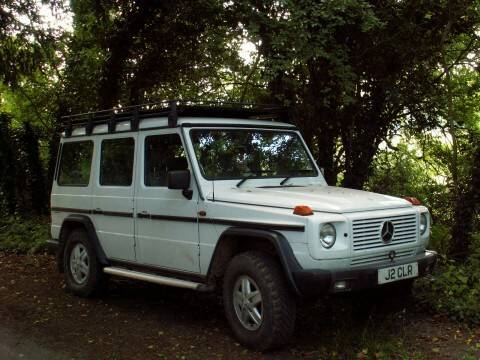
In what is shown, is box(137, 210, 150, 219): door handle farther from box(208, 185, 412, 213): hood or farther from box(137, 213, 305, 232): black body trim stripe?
box(208, 185, 412, 213): hood

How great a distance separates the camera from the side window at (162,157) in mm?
5887

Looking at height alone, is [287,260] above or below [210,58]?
below

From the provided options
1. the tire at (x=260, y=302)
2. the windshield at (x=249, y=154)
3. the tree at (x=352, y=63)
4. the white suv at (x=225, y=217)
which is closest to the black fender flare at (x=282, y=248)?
the white suv at (x=225, y=217)

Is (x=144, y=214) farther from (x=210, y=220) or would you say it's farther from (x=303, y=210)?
(x=303, y=210)

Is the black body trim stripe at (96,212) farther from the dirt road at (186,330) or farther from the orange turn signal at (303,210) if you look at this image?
the orange turn signal at (303,210)

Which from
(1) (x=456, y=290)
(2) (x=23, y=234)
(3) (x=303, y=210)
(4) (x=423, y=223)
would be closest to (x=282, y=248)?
(3) (x=303, y=210)

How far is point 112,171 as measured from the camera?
682 centimetres

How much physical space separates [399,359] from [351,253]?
0.97 m

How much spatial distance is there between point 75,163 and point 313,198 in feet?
12.3

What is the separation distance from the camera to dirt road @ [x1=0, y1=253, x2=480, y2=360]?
5.00 m

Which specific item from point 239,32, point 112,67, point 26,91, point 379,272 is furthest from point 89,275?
point 26,91

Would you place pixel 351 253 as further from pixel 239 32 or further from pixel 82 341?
pixel 239 32

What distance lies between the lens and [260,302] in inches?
194

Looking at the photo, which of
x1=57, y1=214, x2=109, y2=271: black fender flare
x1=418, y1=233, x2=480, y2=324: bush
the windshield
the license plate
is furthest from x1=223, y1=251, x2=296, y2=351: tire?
x1=57, y1=214, x2=109, y2=271: black fender flare
